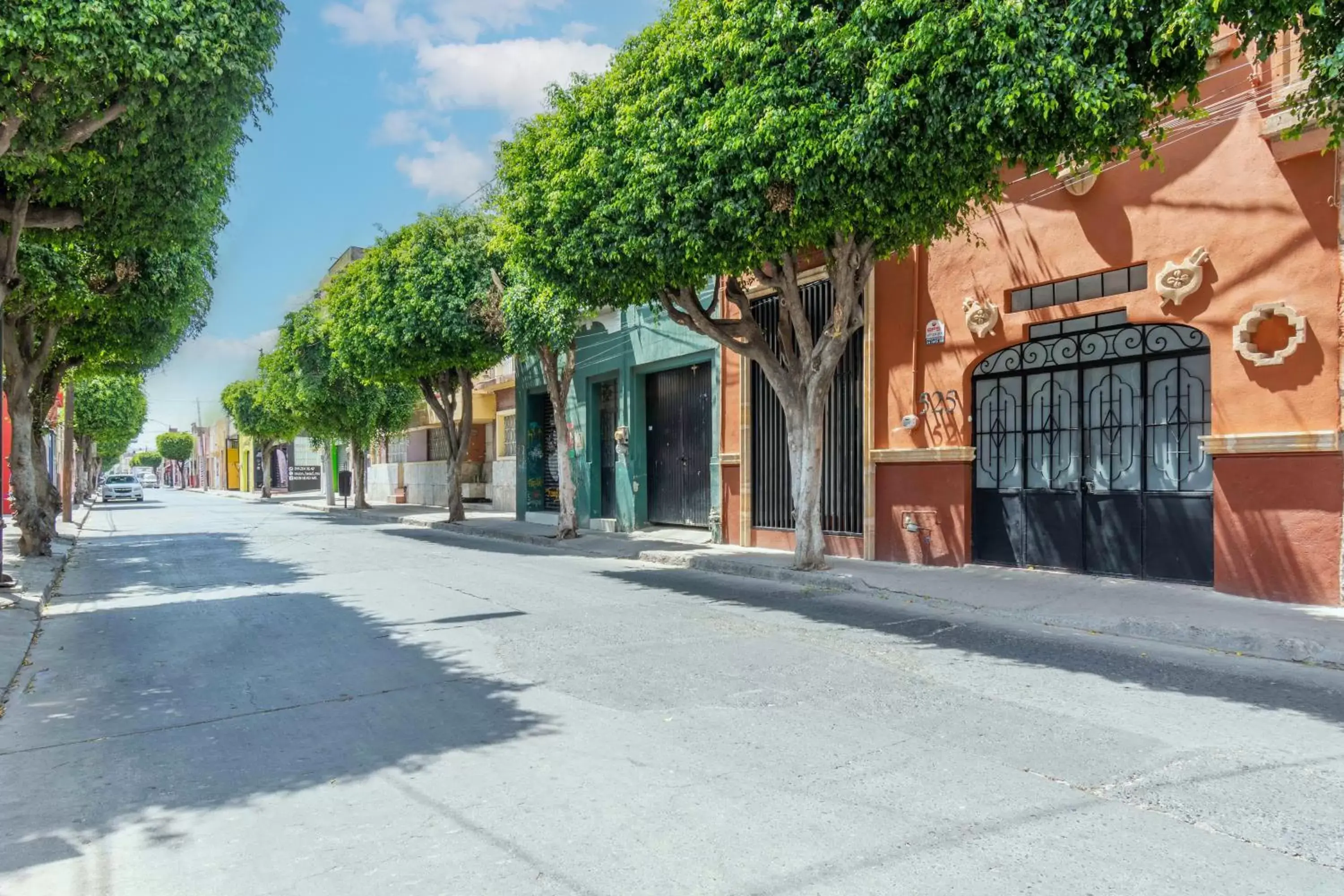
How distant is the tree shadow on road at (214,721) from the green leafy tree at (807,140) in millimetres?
5589

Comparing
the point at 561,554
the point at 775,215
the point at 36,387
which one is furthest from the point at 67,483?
the point at 775,215

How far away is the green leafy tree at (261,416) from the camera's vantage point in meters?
34.3

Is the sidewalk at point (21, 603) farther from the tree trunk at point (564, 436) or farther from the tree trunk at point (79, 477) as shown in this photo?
the tree trunk at point (79, 477)

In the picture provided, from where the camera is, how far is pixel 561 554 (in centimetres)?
1552

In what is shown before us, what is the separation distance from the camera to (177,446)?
3964 inches

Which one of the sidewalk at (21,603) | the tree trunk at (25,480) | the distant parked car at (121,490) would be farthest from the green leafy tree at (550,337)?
the distant parked car at (121,490)

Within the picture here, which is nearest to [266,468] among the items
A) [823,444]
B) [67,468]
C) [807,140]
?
[67,468]

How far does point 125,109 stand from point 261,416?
40.4 m

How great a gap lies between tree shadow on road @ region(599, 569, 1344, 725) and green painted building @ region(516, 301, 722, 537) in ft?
20.3

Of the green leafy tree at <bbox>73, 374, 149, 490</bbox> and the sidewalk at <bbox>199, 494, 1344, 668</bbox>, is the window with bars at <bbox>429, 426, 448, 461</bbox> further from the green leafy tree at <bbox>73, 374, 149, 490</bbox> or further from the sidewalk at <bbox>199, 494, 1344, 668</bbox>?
the sidewalk at <bbox>199, 494, 1344, 668</bbox>

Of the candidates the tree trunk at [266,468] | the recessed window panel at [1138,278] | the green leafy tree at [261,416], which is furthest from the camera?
the tree trunk at [266,468]

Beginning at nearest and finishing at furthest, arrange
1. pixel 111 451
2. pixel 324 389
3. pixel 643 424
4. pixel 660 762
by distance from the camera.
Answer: pixel 660 762 < pixel 643 424 < pixel 324 389 < pixel 111 451

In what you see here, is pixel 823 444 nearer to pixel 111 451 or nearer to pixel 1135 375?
pixel 1135 375

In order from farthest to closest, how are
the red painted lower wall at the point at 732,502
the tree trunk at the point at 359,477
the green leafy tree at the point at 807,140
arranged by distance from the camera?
1. the tree trunk at the point at 359,477
2. the red painted lower wall at the point at 732,502
3. the green leafy tree at the point at 807,140
